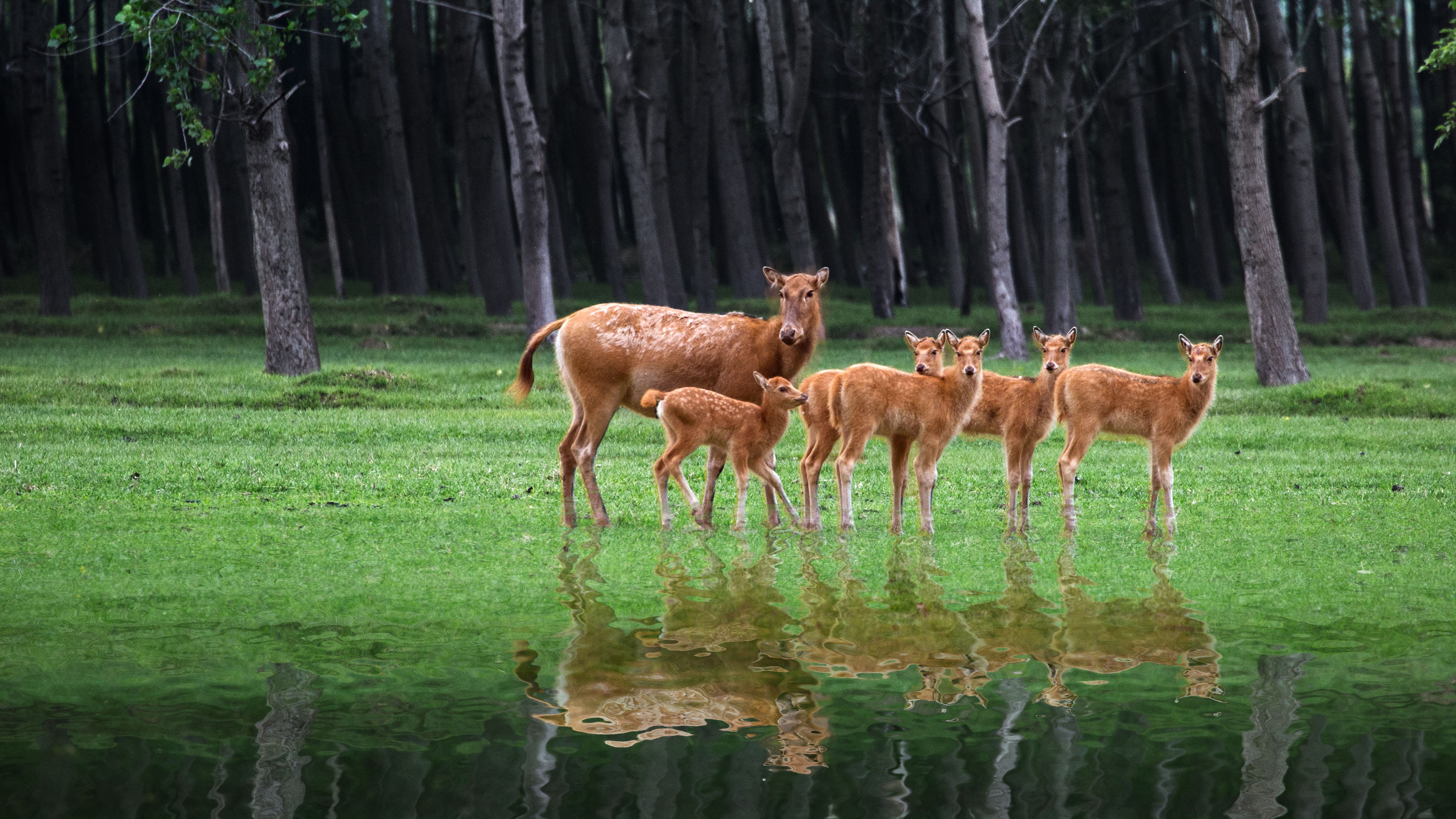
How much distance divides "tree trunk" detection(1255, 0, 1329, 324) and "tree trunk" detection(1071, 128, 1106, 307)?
634 centimetres

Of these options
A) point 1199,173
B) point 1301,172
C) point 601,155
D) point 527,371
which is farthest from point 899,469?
point 1199,173

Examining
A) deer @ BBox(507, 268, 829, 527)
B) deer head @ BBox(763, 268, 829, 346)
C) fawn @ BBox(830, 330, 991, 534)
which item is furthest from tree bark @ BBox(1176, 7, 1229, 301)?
fawn @ BBox(830, 330, 991, 534)

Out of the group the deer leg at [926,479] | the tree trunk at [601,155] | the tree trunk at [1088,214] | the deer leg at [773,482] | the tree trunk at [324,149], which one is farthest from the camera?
the tree trunk at [1088,214]

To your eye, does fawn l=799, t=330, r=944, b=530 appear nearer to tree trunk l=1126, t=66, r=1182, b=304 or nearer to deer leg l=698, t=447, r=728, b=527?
deer leg l=698, t=447, r=728, b=527

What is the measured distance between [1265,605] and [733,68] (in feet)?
122

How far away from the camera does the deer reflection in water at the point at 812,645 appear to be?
6.00 metres

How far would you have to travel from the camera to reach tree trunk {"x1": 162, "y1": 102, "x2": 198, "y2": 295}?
4422 centimetres

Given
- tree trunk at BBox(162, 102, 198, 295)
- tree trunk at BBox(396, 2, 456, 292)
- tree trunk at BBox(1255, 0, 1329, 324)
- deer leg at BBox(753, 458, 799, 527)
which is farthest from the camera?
tree trunk at BBox(162, 102, 198, 295)

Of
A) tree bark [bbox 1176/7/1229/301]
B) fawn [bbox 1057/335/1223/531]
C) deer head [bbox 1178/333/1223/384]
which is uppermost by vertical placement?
tree bark [bbox 1176/7/1229/301]

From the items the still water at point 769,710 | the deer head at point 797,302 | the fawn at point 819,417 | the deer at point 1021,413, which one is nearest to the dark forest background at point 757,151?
the deer at point 1021,413

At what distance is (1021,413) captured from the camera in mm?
11602

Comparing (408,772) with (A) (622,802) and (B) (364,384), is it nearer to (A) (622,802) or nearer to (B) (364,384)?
(A) (622,802)

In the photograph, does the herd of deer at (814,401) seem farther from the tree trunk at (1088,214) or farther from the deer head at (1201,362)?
the tree trunk at (1088,214)

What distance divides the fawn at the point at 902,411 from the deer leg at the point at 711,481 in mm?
996
